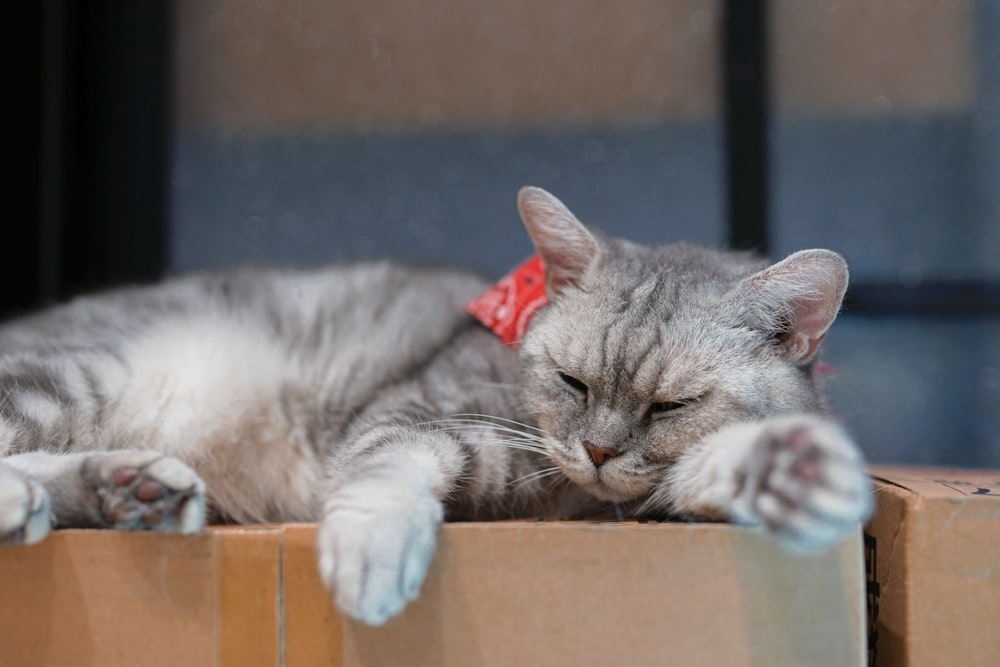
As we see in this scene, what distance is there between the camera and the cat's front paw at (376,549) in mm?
1017

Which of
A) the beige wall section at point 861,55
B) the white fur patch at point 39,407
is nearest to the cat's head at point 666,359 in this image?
the white fur patch at point 39,407

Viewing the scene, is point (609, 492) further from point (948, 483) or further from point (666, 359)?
point (948, 483)

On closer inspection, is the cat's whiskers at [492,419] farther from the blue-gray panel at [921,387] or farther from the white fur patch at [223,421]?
the blue-gray panel at [921,387]

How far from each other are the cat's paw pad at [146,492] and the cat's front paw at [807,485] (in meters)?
0.75

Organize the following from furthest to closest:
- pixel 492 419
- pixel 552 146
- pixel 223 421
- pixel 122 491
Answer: pixel 552 146, pixel 223 421, pixel 492 419, pixel 122 491

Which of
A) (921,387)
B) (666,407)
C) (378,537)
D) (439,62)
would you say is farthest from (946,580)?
(439,62)

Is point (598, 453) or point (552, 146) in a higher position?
point (552, 146)

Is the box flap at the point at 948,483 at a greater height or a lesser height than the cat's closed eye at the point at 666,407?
lesser

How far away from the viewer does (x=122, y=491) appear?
3.94ft

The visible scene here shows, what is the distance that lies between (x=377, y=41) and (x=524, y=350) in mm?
1381

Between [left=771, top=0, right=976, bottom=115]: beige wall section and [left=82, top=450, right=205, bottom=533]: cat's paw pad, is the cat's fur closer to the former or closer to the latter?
[left=82, top=450, right=205, bottom=533]: cat's paw pad

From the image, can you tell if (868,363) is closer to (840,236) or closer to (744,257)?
(840,236)

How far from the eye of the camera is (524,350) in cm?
153

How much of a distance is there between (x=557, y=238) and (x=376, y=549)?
711mm
